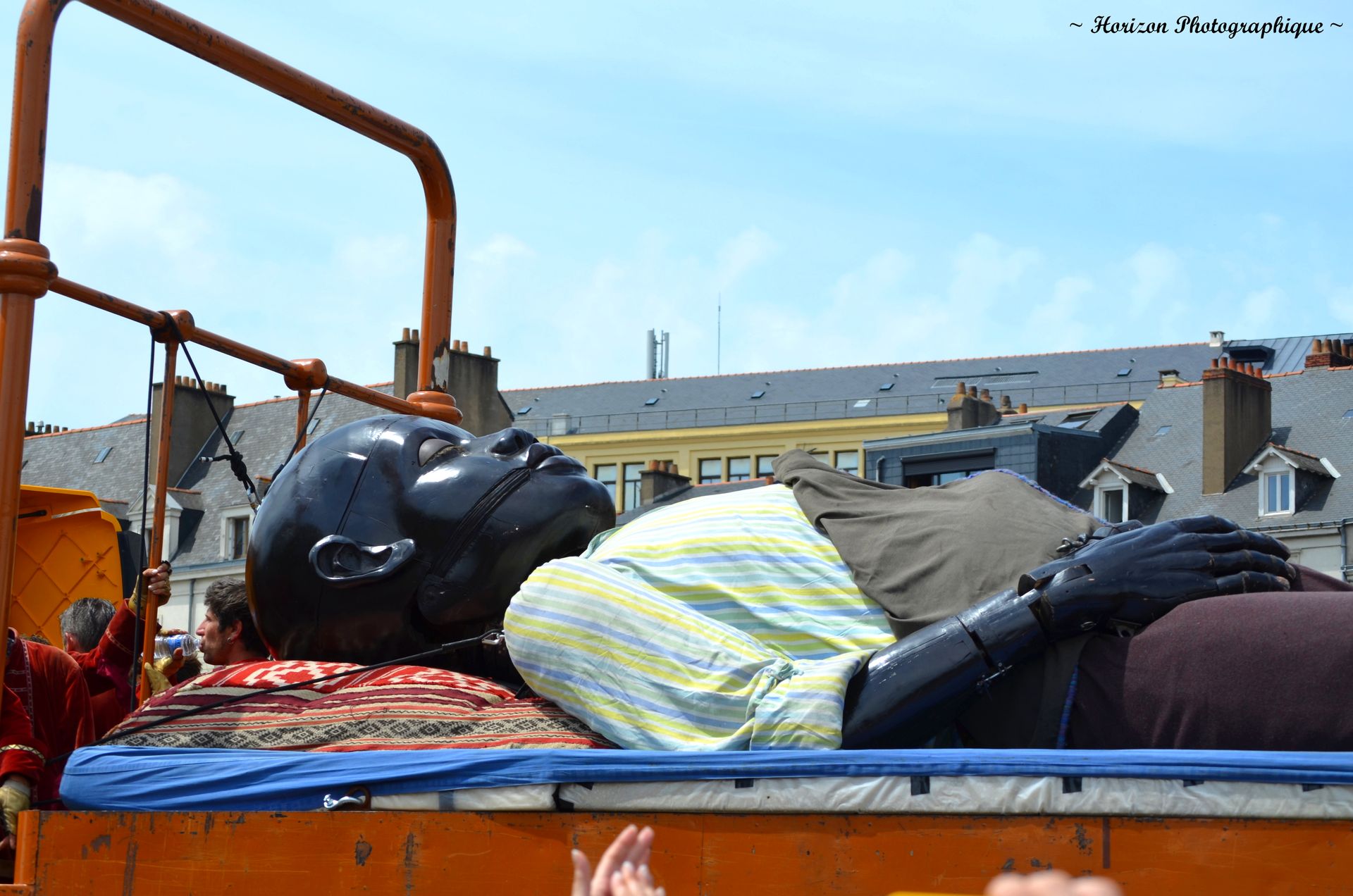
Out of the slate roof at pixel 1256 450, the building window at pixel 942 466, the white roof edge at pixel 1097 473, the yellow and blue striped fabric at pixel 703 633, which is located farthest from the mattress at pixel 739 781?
the white roof edge at pixel 1097 473

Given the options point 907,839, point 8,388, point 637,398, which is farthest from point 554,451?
point 637,398

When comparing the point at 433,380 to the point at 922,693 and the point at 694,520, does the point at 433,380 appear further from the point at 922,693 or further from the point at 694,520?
the point at 922,693

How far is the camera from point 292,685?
3.60m

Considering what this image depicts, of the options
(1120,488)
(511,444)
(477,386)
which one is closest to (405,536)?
(511,444)

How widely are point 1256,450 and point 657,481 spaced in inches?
592

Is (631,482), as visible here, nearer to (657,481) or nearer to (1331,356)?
(657,481)

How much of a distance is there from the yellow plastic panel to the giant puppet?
134 inches

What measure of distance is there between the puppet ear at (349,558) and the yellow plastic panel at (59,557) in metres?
3.53

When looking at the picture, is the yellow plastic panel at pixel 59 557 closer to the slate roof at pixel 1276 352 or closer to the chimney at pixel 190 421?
the chimney at pixel 190 421

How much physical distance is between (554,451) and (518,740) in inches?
36.7

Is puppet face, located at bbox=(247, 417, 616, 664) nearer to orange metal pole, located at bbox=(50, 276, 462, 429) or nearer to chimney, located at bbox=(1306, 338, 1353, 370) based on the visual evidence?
orange metal pole, located at bbox=(50, 276, 462, 429)

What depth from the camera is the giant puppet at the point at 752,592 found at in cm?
317

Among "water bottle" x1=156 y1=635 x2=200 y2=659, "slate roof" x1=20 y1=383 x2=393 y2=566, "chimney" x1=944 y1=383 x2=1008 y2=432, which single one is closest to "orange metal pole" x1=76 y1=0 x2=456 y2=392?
"water bottle" x1=156 y1=635 x2=200 y2=659

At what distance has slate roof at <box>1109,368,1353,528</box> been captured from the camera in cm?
3053
